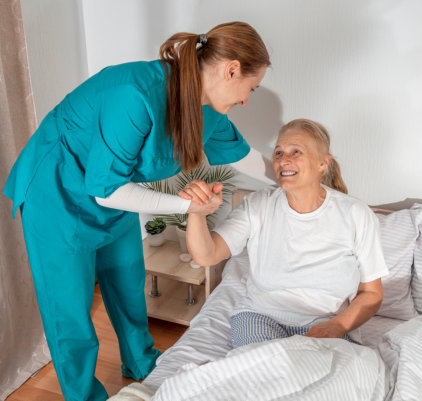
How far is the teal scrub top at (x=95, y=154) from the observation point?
1.37m

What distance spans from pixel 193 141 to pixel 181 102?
126 mm

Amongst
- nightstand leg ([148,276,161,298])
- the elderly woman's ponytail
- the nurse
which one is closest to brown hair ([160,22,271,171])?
the nurse

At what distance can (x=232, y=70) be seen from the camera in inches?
53.6

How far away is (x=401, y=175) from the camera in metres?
2.06

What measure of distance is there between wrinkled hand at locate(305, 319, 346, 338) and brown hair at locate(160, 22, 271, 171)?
2.05 ft

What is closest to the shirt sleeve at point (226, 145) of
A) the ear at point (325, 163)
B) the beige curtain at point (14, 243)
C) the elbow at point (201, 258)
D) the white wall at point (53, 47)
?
the ear at point (325, 163)

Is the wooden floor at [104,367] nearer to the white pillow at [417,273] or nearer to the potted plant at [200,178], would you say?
the potted plant at [200,178]


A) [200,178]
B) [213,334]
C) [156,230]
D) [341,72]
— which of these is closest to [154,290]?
[156,230]

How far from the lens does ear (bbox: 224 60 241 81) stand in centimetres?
135

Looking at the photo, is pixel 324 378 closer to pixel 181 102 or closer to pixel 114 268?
pixel 181 102

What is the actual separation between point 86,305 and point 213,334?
0.46m

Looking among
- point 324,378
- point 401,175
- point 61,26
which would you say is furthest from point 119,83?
point 401,175

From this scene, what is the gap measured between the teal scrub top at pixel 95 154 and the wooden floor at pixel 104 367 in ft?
2.43

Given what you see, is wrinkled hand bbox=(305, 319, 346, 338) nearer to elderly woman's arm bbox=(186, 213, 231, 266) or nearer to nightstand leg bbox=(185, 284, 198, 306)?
elderly woman's arm bbox=(186, 213, 231, 266)
